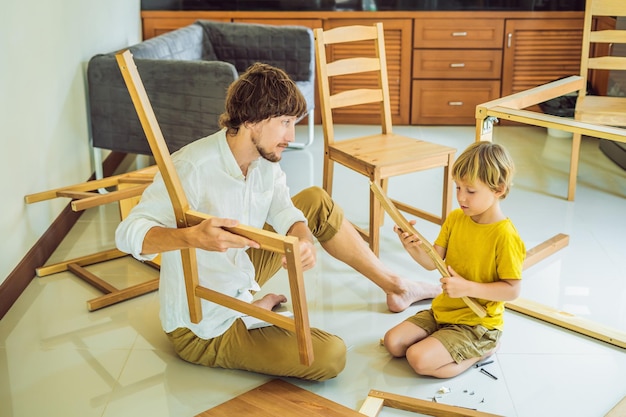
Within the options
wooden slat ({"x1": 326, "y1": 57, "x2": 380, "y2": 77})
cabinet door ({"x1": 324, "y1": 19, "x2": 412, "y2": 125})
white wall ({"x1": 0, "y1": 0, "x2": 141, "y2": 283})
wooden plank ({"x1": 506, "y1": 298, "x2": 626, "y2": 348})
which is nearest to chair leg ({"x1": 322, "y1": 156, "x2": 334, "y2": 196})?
wooden slat ({"x1": 326, "y1": 57, "x2": 380, "y2": 77})

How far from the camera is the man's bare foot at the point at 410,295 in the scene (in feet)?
8.52

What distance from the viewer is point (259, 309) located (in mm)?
1943

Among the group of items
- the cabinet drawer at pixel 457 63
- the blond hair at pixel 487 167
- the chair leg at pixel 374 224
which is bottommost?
the chair leg at pixel 374 224

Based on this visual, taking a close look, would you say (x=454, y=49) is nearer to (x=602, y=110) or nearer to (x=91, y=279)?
(x=602, y=110)

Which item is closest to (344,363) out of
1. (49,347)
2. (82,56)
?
(49,347)

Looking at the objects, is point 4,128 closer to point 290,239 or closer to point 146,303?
point 146,303

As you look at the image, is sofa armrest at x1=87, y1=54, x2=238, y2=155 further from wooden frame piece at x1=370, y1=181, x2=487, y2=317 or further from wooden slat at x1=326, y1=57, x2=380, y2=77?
wooden frame piece at x1=370, y1=181, x2=487, y2=317

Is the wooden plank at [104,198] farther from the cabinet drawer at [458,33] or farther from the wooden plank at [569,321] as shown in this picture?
the cabinet drawer at [458,33]

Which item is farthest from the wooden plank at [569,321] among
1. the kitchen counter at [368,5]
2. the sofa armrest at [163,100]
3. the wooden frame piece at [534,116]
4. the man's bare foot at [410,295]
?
the kitchen counter at [368,5]

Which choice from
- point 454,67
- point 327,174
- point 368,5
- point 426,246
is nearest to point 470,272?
point 426,246

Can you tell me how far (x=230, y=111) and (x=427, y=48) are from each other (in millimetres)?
3016

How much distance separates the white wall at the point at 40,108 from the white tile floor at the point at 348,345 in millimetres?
208

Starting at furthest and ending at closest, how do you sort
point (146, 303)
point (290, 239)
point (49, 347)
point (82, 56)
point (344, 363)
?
point (82, 56) → point (146, 303) → point (49, 347) → point (344, 363) → point (290, 239)

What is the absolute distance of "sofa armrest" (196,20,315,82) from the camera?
4.37 meters
